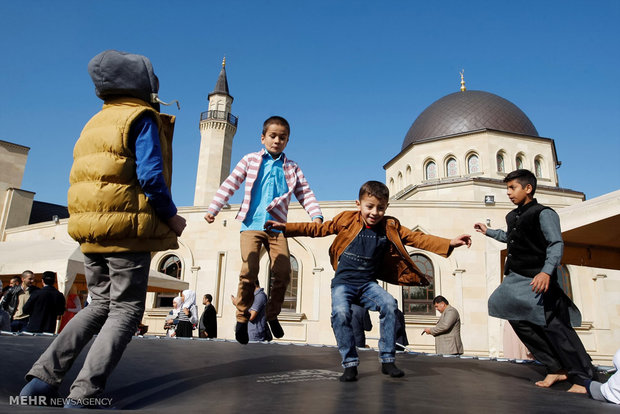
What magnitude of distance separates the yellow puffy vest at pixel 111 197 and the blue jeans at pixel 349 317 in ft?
4.17

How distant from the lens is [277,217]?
13.2 ft

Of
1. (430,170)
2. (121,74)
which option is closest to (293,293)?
(430,170)

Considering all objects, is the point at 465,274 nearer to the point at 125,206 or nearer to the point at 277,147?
the point at 277,147

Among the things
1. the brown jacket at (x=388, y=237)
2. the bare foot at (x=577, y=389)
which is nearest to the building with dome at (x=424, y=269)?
the bare foot at (x=577, y=389)

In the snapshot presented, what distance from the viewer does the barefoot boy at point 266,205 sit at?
398cm

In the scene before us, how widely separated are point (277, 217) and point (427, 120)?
30936 mm

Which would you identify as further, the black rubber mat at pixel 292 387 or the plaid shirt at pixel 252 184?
the plaid shirt at pixel 252 184

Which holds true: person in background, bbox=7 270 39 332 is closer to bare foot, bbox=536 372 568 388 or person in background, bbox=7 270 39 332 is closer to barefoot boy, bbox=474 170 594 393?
barefoot boy, bbox=474 170 594 393

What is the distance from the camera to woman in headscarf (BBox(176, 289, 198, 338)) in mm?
9359

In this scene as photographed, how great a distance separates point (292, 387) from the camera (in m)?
2.49

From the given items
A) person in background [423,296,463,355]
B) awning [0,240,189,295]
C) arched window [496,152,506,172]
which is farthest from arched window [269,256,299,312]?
arched window [496,152,506,172]

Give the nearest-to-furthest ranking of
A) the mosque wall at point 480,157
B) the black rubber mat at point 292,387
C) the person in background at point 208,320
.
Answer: the black rubber mat at point 292,387
the person in background at point 208,320
the mosque wall at point 480,157

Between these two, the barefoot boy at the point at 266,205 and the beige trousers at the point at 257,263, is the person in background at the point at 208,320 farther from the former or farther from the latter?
the beige trousers at the point at 257,263

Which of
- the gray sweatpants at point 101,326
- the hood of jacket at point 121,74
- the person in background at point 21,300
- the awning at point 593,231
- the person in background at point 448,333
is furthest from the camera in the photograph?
the person in background at point 21,300
